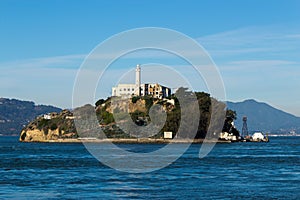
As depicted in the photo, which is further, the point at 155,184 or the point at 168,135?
the point at 168,135

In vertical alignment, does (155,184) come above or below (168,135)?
below

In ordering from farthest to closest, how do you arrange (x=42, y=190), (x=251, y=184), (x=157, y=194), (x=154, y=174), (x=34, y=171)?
(x=34, y=171), (x=154, y=174), (x=251, y=184), (x=42, y=190), (x=157, y=194)

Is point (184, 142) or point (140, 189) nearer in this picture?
point (140, 189)

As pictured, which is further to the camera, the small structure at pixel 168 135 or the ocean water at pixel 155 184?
the small structure at pixel 168 135

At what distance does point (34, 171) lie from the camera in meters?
66.0

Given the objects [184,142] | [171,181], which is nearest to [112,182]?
[171,181]

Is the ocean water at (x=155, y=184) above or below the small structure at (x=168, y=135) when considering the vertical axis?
below

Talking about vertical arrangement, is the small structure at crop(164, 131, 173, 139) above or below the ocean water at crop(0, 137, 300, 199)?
above

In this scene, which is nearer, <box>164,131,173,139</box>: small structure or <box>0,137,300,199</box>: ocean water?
<box>0,137,300,199</box>: ocean water

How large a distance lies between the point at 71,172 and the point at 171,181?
1515 cm

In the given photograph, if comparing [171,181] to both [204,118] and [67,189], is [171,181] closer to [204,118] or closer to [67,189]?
[67,189]

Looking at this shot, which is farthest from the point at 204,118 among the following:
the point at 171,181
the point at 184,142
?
the point at 171,181

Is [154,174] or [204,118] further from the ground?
[204,118]

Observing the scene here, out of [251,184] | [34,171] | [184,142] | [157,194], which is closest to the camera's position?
[157,194]
